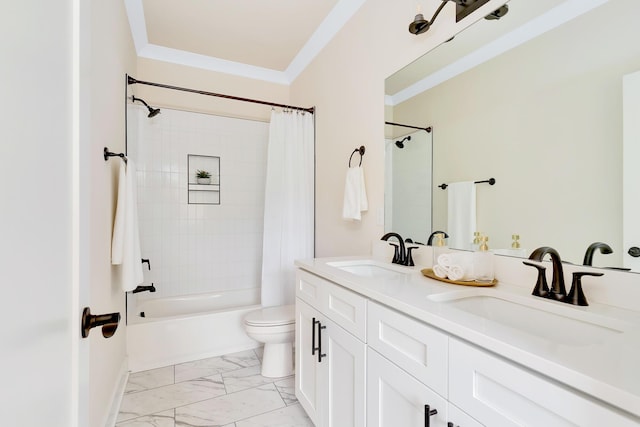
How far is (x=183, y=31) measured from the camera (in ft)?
8.35

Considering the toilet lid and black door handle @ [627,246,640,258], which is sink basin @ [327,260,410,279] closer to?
the toilet lid

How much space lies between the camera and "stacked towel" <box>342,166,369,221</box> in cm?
199

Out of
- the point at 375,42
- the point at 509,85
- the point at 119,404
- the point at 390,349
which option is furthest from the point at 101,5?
the point at 119,404

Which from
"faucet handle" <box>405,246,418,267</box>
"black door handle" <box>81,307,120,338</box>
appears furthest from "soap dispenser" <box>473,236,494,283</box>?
"black door handle" <box>81,307,120,338</box>

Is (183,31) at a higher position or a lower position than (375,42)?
higher

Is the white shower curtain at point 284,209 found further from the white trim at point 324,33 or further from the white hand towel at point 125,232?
the white hand towel at point 125,232

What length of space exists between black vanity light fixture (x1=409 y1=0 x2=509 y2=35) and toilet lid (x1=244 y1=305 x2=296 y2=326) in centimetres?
191

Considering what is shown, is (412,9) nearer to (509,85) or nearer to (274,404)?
(509,85)

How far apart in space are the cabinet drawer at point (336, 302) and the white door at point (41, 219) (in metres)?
0.83

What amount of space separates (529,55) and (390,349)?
3.86ft

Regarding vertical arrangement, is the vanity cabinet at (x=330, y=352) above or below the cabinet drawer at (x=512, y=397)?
below

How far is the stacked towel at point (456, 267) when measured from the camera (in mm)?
1180

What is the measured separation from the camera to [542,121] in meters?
1.09

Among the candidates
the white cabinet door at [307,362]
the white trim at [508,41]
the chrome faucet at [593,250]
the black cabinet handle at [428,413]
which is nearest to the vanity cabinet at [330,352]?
the white cabinet door at [307,362]
